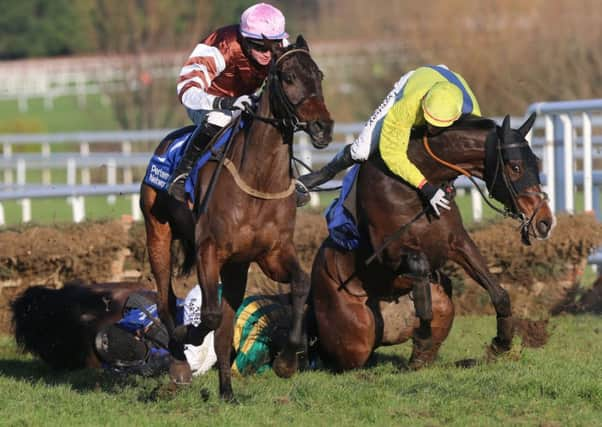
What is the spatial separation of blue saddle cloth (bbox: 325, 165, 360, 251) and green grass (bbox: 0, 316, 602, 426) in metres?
0.77

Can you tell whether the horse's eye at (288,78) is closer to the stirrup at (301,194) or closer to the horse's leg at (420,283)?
the stirrup at (301,194)

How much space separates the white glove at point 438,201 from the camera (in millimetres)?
7008

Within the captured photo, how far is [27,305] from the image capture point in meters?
8.17

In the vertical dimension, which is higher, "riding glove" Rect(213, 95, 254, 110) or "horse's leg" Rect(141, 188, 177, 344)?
"riding glove" Rect(213, 95, 254, 110)

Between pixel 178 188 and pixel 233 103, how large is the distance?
60 cm

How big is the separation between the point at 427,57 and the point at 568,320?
38.2ft

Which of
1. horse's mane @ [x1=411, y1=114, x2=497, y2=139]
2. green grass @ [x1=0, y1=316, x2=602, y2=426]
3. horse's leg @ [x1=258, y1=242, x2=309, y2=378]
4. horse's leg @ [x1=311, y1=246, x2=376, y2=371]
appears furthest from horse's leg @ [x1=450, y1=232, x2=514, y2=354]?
horse's leg @ [x1=258, y1=242, x2=309, y2=378]

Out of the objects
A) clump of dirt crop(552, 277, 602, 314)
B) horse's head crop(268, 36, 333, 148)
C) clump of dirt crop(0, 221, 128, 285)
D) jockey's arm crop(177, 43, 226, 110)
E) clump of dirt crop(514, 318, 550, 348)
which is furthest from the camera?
clump of dirt crop(552, 277, 602, 314)

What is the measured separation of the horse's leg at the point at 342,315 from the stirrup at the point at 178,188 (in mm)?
1181

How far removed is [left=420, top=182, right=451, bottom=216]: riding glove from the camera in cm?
701

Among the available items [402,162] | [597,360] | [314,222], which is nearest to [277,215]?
[402,162]

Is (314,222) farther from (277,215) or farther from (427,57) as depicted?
(427,57)

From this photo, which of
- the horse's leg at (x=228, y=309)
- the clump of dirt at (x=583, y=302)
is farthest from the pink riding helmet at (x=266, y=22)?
the clump of dirt at (x=583, y=302)

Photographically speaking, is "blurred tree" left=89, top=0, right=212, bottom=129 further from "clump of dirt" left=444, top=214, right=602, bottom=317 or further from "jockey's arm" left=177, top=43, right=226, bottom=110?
"jockey's arm" left=177, top=43, right=226, bottom=110
